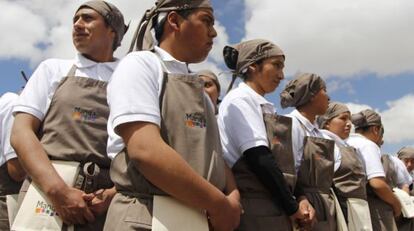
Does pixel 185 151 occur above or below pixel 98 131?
above

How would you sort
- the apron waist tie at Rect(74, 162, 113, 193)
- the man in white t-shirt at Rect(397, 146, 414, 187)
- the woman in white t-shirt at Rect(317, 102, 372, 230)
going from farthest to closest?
the man in white t-shirt at Rect(397, 146, 414, 187), the woman in white t-shirt at Rect(317, 102, 372, 230), the apron waist tie at Rect(74, 162, 113, 193)

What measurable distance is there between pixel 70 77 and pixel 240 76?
4.60 feet

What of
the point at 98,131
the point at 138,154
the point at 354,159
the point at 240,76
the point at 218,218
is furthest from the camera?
the point at 354,159

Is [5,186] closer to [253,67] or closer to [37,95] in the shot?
[37,95]

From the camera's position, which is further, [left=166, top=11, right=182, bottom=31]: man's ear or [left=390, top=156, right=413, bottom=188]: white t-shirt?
[left=390, top=156, right=413, bottom=188]: white t-shirt

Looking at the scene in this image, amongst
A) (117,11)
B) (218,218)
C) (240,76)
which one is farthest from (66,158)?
(240,76)

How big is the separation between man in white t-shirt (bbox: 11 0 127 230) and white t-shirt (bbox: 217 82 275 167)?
2.70 feet

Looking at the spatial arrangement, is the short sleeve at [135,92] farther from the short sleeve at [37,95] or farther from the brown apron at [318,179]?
the brown apron at [318,179]

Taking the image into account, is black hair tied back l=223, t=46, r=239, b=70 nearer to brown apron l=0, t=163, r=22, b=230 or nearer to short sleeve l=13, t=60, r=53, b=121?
short sleeve l=13, t=60, r=53, b=121

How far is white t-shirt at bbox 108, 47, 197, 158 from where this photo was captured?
6.84ft

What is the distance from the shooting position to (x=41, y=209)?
2.48 m

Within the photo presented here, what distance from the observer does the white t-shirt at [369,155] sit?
5422mm

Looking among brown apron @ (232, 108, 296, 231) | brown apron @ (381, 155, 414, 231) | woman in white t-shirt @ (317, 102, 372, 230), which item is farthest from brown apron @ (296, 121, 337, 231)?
brown apron @ (381, 155, 414, 231)

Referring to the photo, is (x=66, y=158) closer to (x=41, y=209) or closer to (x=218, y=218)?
(x=41, y=209)
